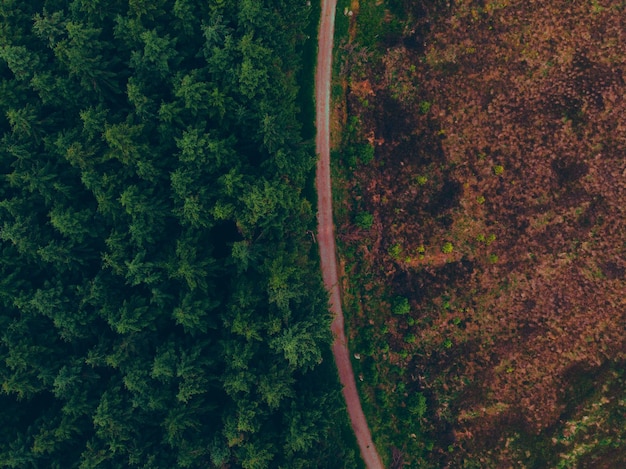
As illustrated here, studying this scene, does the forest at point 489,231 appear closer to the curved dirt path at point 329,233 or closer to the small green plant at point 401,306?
the small green plant at point 401,306

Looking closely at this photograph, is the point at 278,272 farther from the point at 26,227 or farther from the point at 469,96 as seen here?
the point at 469,96

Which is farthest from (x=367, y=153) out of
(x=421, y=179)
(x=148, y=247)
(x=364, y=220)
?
(x=148, y=247)

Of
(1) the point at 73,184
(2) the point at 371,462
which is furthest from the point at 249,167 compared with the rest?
(2) the point at 371,462

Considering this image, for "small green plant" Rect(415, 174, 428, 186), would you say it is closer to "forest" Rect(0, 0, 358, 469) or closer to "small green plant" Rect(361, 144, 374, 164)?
"small green plant" Rect(361, 144, 374, 164)

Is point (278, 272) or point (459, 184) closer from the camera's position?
point (278, 272)

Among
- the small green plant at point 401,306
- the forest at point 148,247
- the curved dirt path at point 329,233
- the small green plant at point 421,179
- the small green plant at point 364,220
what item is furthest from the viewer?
the curved dirt path at point 329,233

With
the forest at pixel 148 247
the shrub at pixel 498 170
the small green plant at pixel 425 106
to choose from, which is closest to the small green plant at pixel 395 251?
the forest at pixel 148 247
